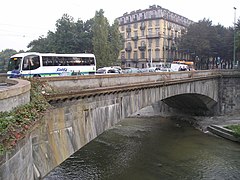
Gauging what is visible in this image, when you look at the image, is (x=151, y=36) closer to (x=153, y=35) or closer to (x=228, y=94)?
(x=153, y=35)

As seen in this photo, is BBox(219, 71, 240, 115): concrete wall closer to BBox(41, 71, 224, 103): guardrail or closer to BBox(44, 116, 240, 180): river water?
BBox(44, 116, 240, 180): river water

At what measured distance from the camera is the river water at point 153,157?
17375 millimetres

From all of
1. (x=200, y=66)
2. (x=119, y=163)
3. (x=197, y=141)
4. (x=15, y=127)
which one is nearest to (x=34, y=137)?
(x=15, y=127)

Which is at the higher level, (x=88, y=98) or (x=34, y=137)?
(x=88, y=98)

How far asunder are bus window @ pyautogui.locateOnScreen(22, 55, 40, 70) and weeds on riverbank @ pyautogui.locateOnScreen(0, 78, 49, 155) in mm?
14744

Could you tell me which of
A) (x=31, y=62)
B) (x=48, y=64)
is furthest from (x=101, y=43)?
(x=31, y=62)

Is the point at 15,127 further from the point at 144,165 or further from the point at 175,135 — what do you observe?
the point at 175,135

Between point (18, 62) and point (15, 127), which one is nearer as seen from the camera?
point (15, 127)

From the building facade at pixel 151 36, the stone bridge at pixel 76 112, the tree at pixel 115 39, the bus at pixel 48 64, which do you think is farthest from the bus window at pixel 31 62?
the building facade at pixel 151 36

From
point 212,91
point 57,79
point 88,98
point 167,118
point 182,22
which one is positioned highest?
point 182,22

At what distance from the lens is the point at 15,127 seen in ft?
20.6

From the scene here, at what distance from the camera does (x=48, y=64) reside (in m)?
25.3

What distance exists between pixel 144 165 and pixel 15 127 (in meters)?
14.4

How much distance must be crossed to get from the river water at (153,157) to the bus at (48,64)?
823cm
